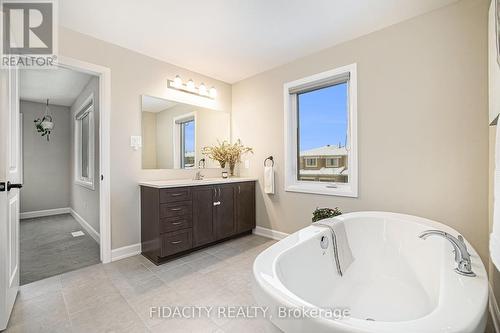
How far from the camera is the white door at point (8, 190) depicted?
1.44 m

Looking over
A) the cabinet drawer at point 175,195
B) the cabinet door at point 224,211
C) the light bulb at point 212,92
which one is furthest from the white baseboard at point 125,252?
the light bulb at point 212,92

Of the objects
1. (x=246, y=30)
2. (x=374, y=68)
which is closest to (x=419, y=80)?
(x=374, y=68)

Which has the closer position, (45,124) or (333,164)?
(333,164)

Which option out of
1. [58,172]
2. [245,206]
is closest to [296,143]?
[245,206]

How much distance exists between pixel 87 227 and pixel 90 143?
136 cm

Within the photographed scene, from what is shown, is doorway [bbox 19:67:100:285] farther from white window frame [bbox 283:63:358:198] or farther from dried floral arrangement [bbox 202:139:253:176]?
white window frame [bbox 283:63:358:198]

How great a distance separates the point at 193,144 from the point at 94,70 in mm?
1405

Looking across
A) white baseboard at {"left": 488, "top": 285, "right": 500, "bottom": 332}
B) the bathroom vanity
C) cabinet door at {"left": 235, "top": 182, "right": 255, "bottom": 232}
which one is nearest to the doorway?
the bathroom vanity

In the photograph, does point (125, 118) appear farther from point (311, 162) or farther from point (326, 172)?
point (326, 172)

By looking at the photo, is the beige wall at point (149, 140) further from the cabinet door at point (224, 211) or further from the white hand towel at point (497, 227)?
the white hand towel at point (497, 227)

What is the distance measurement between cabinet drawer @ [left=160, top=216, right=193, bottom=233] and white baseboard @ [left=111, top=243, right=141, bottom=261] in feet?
1.95

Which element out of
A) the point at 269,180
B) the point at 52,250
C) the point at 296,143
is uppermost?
the point at 296,143

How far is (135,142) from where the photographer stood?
105 inches

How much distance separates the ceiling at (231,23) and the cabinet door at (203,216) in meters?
1.66
